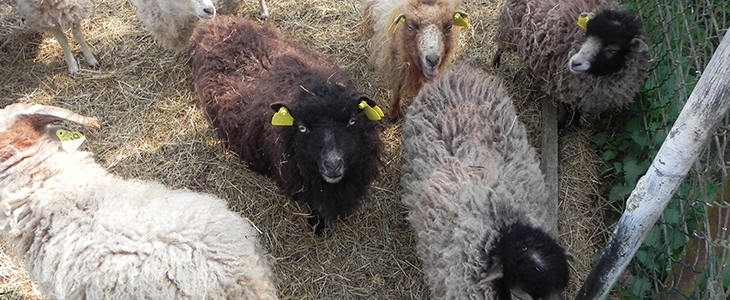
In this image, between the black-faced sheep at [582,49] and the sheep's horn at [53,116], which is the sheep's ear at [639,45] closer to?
the black-faced sheep at [582,49]

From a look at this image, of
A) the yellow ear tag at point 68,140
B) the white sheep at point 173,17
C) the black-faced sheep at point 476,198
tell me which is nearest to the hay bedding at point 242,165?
the white sheep at point 173,17

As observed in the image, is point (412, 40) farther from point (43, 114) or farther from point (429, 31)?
point (43, 114)

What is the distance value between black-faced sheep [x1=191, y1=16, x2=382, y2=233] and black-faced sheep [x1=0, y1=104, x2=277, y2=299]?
616 millimetres

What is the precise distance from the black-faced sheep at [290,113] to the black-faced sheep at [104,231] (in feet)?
2.02

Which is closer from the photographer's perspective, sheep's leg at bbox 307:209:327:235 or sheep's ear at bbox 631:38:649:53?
sheep's ear at bbox 631:38:649:53

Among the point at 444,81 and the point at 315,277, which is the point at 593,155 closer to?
the point at 444,81

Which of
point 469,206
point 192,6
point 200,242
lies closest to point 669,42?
point 469,206

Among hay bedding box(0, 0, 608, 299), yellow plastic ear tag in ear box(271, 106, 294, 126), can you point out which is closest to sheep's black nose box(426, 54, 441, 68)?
hay bedding box(0, 0, 608, 299)

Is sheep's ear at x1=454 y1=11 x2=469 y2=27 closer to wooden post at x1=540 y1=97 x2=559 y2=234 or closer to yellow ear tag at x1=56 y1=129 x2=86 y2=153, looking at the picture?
wooden post at x1=540 y1=97 x2=559 y2=234

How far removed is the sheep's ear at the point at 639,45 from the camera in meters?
3.62

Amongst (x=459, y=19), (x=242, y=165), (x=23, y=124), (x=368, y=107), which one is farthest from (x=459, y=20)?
(x=23, y=124)

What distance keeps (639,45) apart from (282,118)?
106 inches

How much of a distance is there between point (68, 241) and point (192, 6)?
268 centimetres

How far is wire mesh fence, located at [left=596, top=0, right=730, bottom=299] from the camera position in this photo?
249 cm
